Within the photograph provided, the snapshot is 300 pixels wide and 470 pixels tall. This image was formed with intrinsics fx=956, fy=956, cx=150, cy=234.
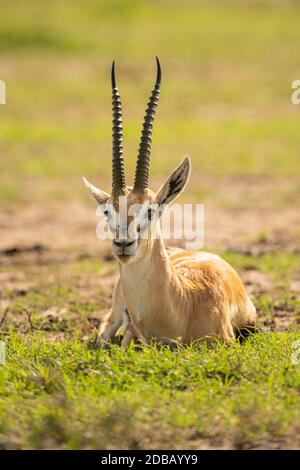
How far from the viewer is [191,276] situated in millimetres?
7398

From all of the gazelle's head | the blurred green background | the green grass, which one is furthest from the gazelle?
the blurred green background

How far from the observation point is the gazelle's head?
6367 mm

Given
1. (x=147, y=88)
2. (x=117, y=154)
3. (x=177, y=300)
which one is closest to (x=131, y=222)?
(x=117, y=154)

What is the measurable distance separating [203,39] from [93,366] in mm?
24854

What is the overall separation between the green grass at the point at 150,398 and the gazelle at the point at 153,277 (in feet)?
1.24

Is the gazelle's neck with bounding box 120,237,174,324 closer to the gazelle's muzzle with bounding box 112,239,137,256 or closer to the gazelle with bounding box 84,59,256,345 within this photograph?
the gazelle with bounding box 84,59,256,345

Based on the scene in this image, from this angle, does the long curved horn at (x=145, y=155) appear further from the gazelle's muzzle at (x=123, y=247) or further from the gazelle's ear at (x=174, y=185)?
the gazelle's muzzle at (x=123, y=247)

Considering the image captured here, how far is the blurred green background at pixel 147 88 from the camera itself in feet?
54.4

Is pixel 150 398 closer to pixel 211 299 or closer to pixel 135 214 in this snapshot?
pixel 135 214

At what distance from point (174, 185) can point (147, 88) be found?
17.0 metres

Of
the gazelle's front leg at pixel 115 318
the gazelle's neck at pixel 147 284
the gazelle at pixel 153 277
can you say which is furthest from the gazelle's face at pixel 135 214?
the gazelle's front leg at pixel 115 318

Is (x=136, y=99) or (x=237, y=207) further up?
(x=136, y=99)

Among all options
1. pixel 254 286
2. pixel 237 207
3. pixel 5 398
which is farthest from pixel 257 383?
pixel 237 207

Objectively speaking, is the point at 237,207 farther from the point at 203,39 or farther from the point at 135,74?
the point at 203,39
